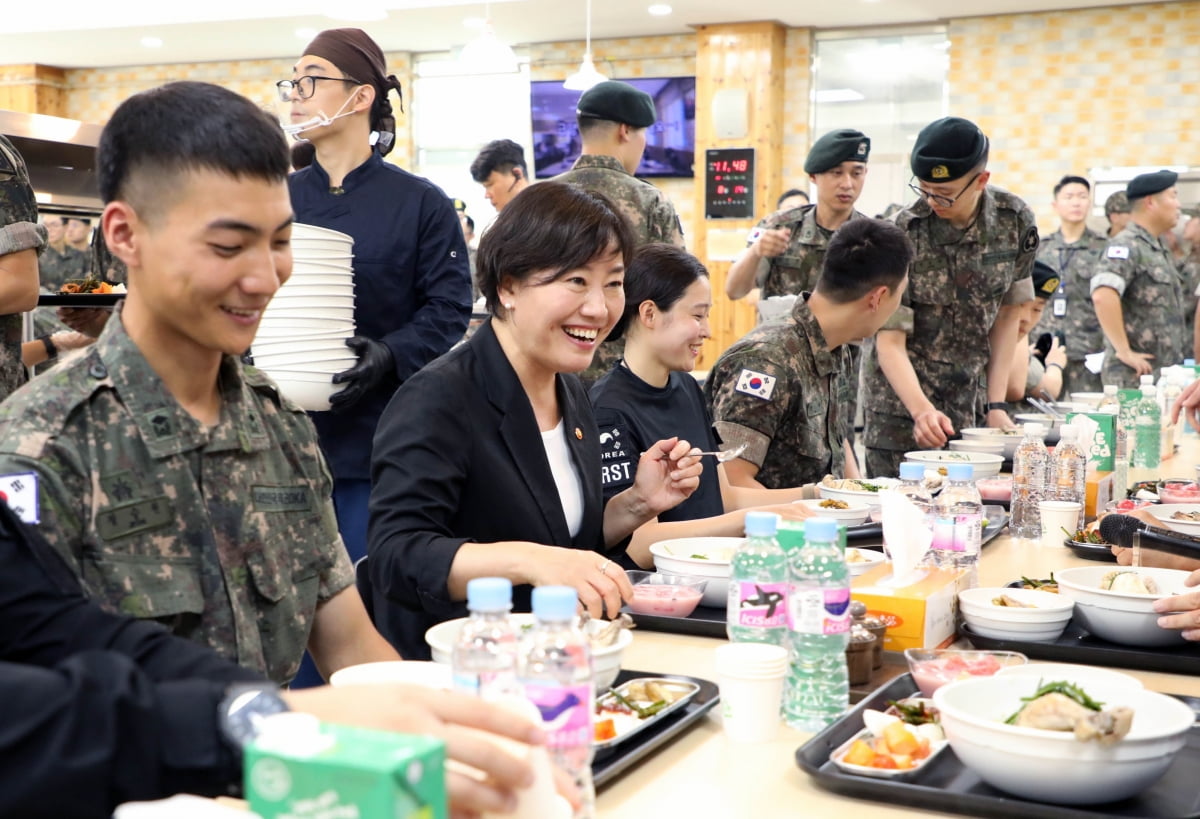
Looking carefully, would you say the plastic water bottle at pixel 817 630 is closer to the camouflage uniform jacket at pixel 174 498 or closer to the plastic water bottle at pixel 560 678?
the plastic water bottle at pixel 560 678

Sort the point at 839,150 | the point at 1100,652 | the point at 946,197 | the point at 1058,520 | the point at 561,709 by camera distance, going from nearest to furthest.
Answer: the point at 561,709 → the point at 1100,652 → the point at 1058,520 → the point at 946,197 → the point at 839,150

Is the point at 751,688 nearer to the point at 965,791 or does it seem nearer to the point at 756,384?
the point at 965,791

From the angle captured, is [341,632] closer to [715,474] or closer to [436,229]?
[715,474]

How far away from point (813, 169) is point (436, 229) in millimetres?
2337

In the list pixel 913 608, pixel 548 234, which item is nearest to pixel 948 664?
pixel 913 608

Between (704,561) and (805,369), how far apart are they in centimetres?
132

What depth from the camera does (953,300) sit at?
179 inches

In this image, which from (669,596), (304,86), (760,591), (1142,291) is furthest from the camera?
(1142,291)

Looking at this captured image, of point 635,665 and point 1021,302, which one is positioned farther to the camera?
point 1021,302

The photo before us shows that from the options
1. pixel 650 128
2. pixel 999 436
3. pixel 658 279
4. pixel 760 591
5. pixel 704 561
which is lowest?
pixel 999 436

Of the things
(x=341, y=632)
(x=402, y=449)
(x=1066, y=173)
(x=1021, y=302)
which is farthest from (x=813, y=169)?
(x=1066, y=173)

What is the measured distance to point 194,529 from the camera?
150cm

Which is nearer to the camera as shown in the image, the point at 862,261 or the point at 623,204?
the point at 862,261

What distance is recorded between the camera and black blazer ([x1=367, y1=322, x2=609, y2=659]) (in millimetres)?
1943
